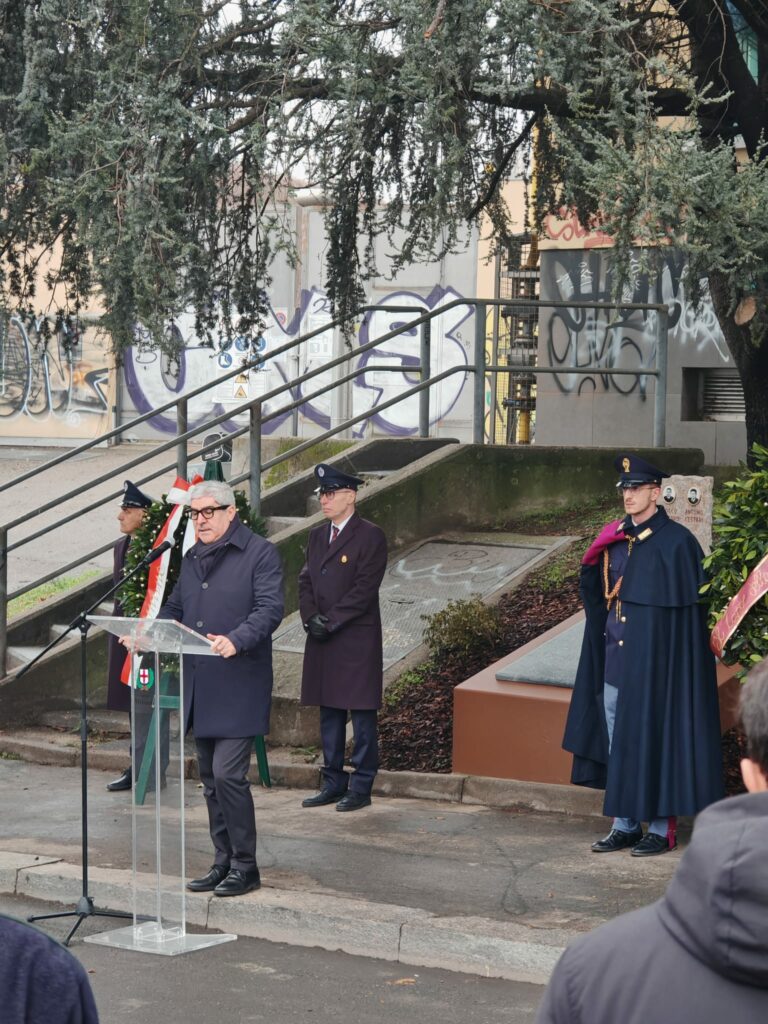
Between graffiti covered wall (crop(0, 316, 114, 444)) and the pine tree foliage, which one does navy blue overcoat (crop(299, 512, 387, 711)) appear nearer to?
the pine tree foliage

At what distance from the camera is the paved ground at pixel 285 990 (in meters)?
5.60

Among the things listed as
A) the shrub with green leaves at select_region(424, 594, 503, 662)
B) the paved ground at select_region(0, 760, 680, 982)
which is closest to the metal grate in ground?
the shrub with green leaves at select_region(424, 594, 503, 662)

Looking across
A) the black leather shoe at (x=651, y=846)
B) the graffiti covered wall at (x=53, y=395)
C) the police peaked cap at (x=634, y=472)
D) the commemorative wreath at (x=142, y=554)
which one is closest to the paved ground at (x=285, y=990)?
the black leather shoe at (x=651, y=846)

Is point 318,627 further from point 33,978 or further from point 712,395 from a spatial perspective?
point 712,395

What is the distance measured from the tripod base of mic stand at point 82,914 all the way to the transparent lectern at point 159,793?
5.5 inches

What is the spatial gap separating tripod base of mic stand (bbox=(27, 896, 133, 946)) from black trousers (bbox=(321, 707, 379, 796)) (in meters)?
2.13

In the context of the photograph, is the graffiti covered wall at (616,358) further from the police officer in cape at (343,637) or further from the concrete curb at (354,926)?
the concrete curb at (354,926)

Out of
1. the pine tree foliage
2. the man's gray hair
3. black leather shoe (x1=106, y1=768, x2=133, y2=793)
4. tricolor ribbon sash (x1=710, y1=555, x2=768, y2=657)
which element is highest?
the pine tree foliage

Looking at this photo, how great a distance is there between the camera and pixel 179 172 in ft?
33.4

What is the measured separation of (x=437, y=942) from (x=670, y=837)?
1872 millimetres

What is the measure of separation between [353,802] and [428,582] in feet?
10.3

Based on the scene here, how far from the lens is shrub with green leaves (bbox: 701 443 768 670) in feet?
23.2

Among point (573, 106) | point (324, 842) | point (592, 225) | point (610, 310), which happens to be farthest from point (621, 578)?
point (610, 310)

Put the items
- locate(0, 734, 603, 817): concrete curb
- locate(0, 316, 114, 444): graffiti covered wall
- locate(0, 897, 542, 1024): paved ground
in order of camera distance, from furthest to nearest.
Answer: locate(0, 316, 114, 444): graffiti covered wall < locate(0, 734, 603, 817): concrete curb < locate(0, 897, 542, 1024): paved ground
